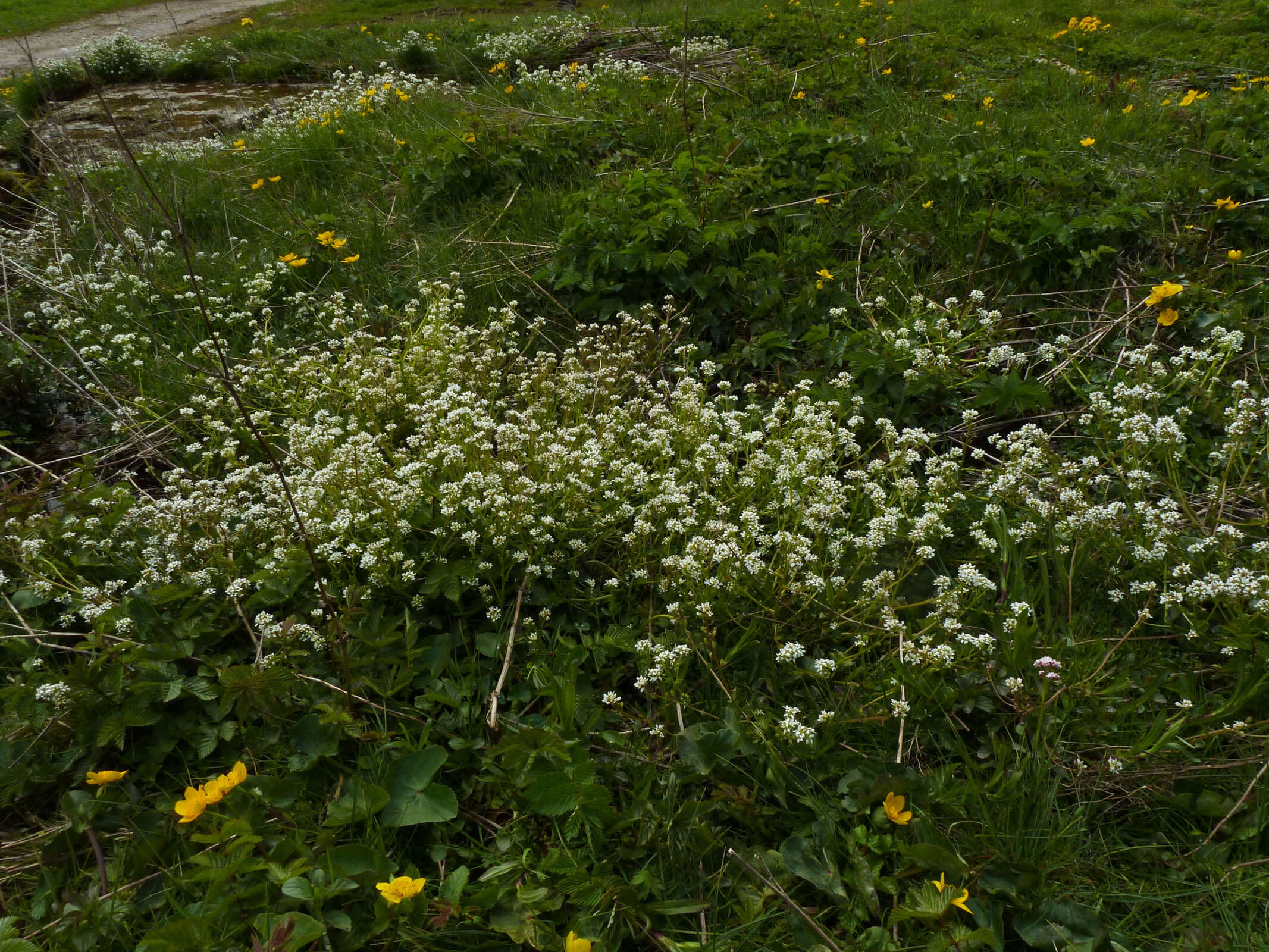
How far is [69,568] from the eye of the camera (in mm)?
2469

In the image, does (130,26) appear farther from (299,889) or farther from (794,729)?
(794,729)

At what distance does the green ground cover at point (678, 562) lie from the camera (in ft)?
5.61

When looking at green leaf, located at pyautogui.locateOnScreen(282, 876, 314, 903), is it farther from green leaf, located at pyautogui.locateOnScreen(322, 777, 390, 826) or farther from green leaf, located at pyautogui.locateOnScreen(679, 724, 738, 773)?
green leaf, located at pyautogui.locateOnScreen(679, 724, 738, 773)

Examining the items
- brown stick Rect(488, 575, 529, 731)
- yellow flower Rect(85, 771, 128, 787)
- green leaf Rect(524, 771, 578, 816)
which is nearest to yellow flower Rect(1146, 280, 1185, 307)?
brown stick Rect(488, 575, 529, 731)

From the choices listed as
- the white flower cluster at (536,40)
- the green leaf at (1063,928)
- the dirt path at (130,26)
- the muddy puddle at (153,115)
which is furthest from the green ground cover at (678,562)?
the dirt path at (130,26)

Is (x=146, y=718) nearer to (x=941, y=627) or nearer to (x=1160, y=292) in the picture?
(x=941, y=627)

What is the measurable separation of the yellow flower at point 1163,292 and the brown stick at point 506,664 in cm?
267

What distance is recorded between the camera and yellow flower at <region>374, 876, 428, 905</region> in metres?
1.53

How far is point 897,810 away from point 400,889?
3.53 ft

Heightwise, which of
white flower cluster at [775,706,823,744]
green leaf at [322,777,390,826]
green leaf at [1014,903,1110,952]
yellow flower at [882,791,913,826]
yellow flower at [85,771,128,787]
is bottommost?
green leaf at [1014,903,1110,952]

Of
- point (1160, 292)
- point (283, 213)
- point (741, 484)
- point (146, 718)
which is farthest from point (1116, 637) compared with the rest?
point (283, 213)

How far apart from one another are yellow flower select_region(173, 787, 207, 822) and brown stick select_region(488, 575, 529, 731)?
67 cm

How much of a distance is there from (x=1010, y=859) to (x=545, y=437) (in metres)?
1.76

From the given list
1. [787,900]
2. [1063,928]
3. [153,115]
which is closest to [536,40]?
[153,115]
